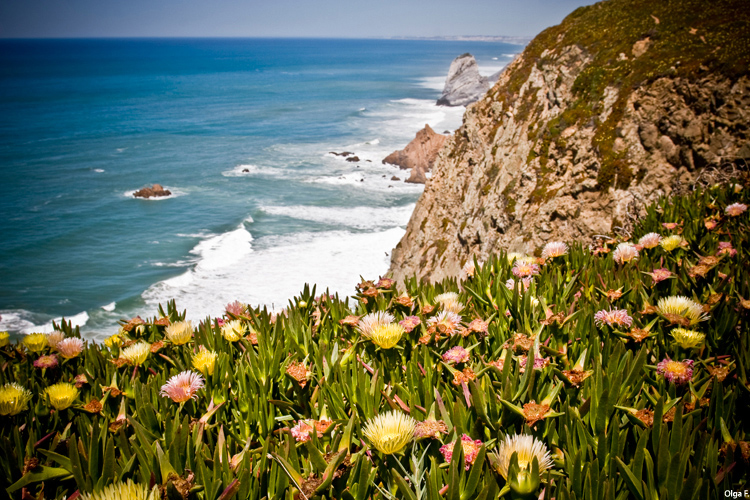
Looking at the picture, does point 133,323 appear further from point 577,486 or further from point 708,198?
point 708,198

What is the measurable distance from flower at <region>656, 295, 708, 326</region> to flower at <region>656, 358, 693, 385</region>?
25 cm

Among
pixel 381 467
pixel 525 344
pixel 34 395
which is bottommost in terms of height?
pixel 34 395

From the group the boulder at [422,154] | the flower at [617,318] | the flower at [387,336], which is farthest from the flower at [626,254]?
the boulder at [422,154]

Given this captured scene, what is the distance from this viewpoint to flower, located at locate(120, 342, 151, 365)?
1.91 m

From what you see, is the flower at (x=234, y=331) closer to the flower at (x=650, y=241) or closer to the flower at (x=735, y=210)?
the flower at (x=650, y=241)

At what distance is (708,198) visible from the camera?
153 inches

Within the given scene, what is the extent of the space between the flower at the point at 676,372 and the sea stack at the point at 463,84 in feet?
244

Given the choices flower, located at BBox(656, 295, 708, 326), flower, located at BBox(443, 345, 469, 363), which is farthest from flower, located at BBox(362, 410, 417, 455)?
flower, located at BBox(656, 295, 708, 326)

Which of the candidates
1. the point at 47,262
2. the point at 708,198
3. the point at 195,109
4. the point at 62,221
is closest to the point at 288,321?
the point at 708,198

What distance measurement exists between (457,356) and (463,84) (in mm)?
76227

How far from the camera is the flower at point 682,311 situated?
5.46 ft

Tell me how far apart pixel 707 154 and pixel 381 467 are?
779 cm

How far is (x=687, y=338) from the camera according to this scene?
63.4 inches

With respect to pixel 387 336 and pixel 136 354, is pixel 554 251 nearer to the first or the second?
pixel 387 336
